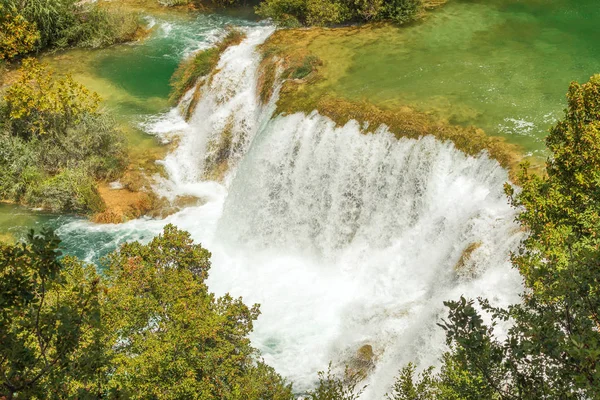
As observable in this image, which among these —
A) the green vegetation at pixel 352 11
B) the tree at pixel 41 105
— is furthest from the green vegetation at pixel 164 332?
the green vegetation at pixel 352 11

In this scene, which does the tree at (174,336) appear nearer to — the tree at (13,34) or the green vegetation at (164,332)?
the green vegetation at (164,332)

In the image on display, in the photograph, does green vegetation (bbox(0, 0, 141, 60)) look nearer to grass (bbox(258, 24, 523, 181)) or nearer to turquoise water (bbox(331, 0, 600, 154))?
grass (bbox(258, 24, 523, 181))

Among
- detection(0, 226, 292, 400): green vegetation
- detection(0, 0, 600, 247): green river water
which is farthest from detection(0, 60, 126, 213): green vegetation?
detection(0, 226, 292, 400): green vegetation

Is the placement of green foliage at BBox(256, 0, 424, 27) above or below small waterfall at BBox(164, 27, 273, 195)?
above

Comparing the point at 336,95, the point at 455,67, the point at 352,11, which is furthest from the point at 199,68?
the point at 455,67

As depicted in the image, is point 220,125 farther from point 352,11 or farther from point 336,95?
point 352,11

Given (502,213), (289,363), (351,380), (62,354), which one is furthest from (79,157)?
(62,354)
